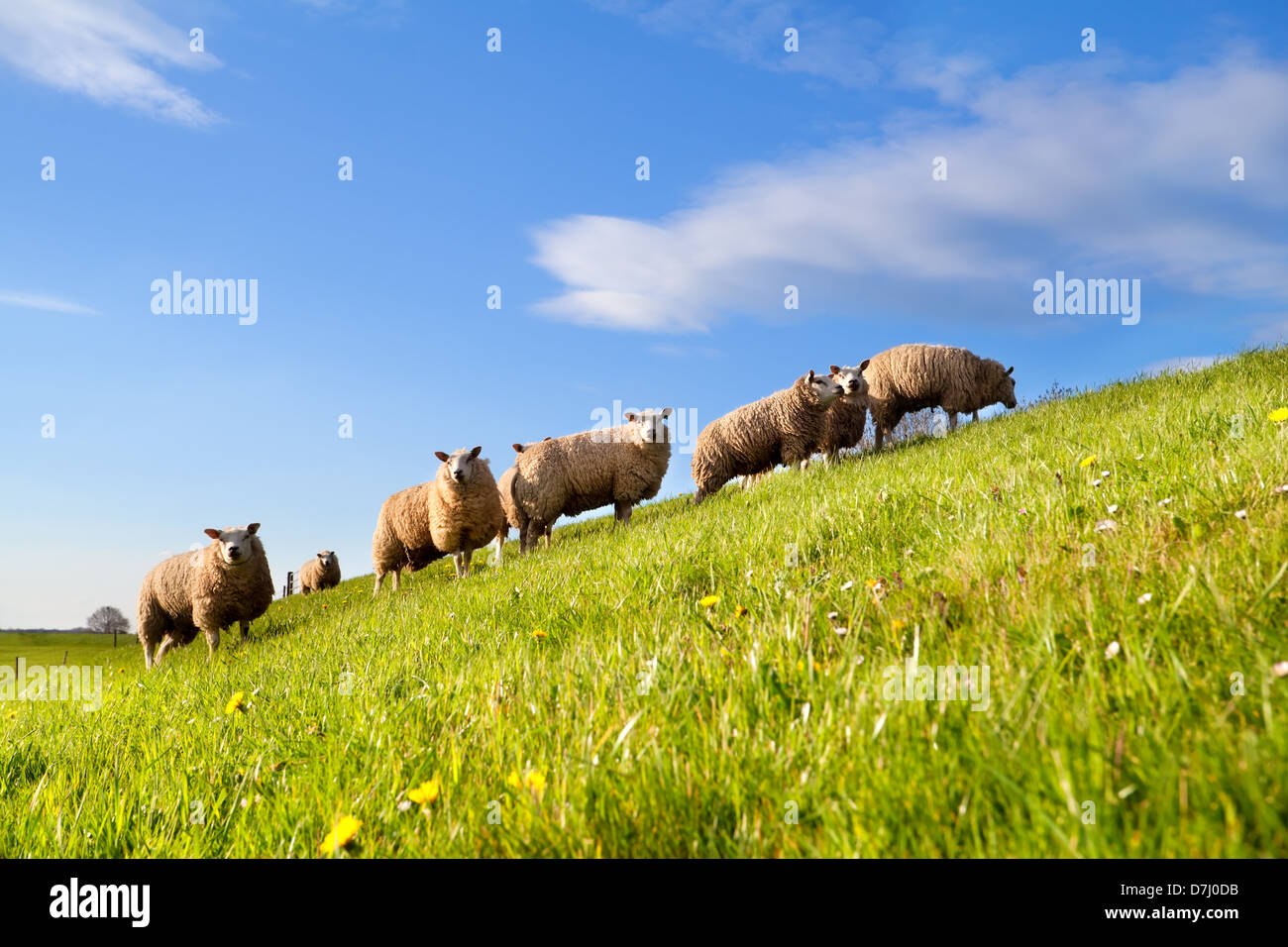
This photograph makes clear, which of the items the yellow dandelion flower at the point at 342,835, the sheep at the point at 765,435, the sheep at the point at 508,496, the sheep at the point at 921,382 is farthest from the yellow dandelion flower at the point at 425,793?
the sheep at the point at 921,382

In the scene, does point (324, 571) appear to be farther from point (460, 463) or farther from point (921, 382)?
point (921, 382)

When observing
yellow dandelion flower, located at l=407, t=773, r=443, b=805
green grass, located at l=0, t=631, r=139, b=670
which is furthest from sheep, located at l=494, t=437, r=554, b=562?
green grass, located at l=0, t=631, r=139, b=670

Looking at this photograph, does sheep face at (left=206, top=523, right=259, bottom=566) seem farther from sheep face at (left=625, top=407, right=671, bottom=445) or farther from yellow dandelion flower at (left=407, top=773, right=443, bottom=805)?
yellow dandelion flower at (left=407, top=773, right=443, bottom=805)

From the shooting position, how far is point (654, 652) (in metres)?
3.18

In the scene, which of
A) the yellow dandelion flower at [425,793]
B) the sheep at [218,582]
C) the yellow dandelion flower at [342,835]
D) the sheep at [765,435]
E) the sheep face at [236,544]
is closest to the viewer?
the yellow dandelion flower at [342,835]

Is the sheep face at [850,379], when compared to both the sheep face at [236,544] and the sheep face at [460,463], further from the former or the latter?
the sheep face at [236,544]

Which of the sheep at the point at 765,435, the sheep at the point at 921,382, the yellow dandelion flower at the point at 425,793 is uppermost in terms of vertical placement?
the sheep at the point at 921,382

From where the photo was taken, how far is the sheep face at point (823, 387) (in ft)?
49.4

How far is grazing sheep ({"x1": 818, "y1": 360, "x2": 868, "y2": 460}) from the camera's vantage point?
600 inches

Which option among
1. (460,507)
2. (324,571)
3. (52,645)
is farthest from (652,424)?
(52,645)

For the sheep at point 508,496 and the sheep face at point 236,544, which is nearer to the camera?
the sheep face at point 236,544

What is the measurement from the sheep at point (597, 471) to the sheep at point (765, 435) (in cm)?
103
